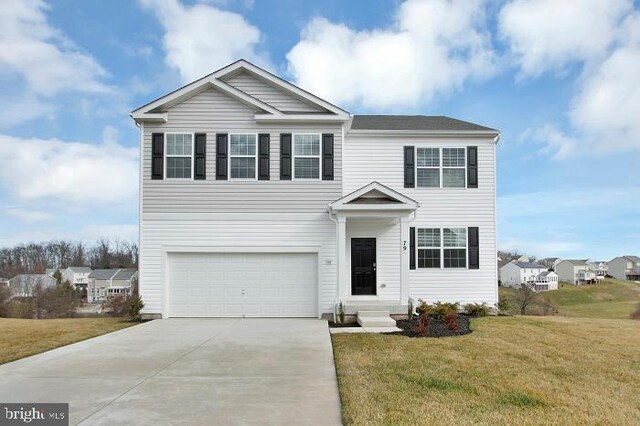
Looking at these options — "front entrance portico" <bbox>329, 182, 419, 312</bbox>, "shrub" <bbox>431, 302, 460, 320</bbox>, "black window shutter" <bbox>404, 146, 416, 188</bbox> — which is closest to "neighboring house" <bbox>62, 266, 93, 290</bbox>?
"front entrance portico" <bbox>329, 182, 419, 312</bbox>

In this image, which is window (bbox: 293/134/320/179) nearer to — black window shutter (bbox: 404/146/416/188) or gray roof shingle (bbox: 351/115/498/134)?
gray roof shingle (bbox: 351/115/498/134)

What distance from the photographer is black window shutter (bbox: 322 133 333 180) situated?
15.4m

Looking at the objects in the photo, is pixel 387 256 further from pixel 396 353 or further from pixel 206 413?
pixel 206 413

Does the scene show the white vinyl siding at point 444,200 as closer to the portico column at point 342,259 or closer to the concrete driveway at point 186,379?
the portico column at point 342,259

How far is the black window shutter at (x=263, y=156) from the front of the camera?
1532 cm

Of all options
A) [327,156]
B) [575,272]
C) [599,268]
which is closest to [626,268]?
[599,268]

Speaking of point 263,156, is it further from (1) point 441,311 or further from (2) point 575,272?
(2) point 575,272

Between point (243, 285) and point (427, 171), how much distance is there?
24.1ft

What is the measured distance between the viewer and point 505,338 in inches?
433

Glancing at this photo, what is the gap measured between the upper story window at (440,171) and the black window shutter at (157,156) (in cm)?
850

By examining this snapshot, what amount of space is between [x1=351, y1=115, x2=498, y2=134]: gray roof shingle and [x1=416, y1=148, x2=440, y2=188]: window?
3.27 ft

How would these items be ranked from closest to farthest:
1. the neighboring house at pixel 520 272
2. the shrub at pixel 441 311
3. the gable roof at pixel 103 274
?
the shrub at pixel 441 311 < the gable roof at pixel 103 274 < the neighboring house at pixel 520 272

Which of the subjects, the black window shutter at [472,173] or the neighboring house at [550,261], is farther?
the neighboring house at [550,261]

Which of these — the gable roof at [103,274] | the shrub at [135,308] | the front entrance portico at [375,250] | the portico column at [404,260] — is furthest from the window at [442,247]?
the gable roof at [103,274]
